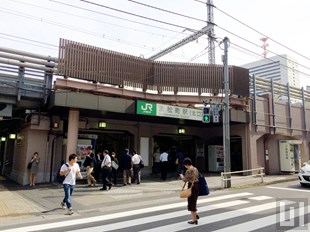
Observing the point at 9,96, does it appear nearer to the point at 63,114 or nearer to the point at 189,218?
the point at 63,114

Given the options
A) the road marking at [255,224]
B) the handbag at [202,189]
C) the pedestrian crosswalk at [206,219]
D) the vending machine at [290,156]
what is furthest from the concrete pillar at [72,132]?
the vending machine at [290,156]

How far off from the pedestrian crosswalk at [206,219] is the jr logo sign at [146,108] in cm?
565

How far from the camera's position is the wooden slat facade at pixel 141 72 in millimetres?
14289

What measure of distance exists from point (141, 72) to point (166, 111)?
2.95 metres

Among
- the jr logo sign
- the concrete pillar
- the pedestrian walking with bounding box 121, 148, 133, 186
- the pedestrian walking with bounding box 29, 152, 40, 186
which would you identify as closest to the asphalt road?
the pedestrian walking with bounding box 121, 148, 133, 186

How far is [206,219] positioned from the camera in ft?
25.3

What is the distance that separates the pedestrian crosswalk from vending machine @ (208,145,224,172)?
1028 cm

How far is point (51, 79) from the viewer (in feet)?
46.4

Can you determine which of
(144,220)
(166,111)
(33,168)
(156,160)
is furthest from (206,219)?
→ (156,160)

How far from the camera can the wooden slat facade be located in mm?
14289

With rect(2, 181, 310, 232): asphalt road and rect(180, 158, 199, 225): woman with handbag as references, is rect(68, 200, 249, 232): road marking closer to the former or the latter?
rect(2, 181, 310, 232): asphalt road

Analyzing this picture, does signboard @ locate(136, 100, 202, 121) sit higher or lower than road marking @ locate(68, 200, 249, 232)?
higher

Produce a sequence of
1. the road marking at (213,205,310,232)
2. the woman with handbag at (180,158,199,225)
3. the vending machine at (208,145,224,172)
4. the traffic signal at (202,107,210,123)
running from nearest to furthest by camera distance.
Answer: the road marking at (213,205,310,232) → the woman with handbag at (180,158,199,225) → the traffic signal at (202,107,210,123) → the vending machine at (208,145,224,172)

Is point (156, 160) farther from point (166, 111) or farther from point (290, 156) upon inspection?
point (290, 156)
